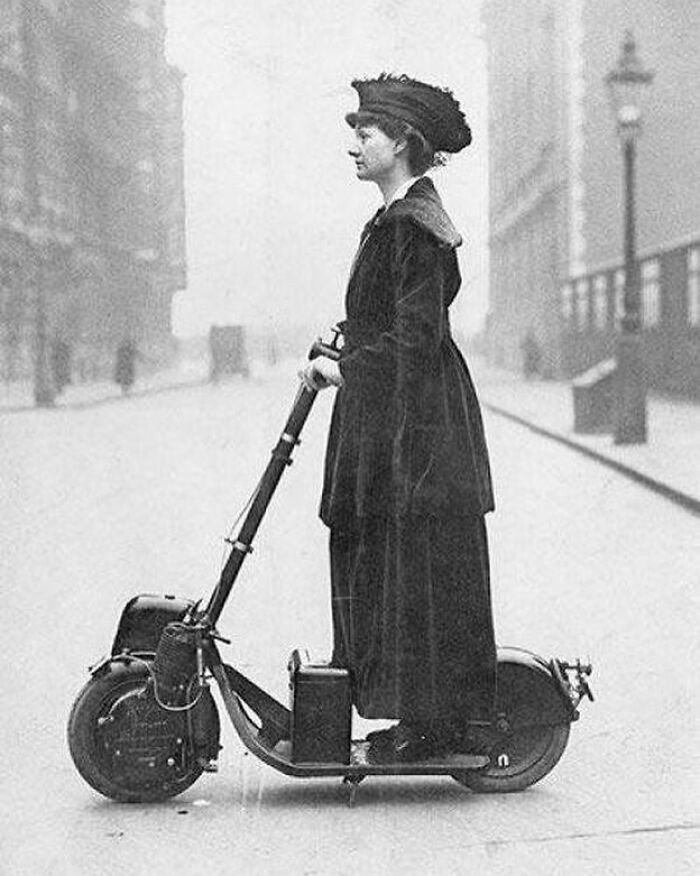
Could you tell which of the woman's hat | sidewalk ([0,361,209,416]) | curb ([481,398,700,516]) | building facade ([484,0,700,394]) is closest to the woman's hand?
the woman's hat

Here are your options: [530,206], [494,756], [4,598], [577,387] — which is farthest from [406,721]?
[530,206]

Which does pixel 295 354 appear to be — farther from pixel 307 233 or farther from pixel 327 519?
pixel 327 519

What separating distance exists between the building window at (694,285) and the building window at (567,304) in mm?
6325

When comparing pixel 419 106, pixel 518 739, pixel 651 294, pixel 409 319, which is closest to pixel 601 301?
pixel 651 294

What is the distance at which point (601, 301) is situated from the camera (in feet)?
91.2

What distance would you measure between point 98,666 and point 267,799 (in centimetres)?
55

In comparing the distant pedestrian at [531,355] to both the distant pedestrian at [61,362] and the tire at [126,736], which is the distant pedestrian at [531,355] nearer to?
the distant pedestrian at [61,362]

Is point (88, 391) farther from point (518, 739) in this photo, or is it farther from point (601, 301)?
point (518, 739)

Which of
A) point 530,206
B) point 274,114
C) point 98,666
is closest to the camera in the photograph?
point 98,666

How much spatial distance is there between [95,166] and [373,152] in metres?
4.61

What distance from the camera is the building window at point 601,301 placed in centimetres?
2752

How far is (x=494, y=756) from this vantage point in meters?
4.17

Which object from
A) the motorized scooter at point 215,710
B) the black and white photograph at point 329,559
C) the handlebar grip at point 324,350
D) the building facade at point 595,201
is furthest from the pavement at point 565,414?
the motorized scooter at point 215,710

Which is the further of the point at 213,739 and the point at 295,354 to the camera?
the point at 295,354
